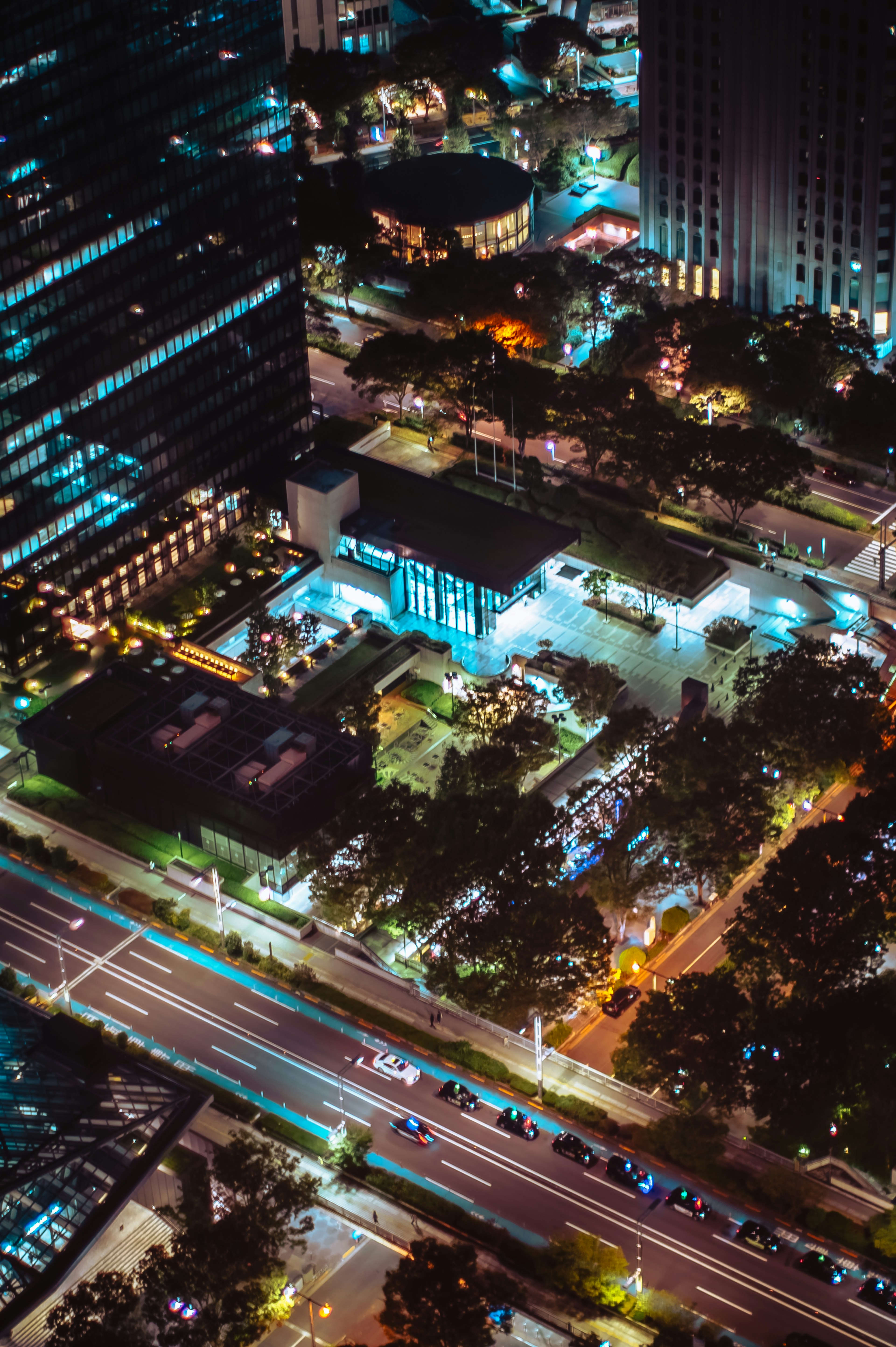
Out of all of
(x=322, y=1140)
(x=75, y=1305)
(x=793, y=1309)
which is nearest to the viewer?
(x=75, y=1305)

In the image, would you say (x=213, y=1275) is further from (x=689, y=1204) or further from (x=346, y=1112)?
(x=689, y=1204)

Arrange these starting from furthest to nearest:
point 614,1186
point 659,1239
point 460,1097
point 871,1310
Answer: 1. point 460,1097
2. point 614,1186
3. point 659,1239
4. point 871,1310

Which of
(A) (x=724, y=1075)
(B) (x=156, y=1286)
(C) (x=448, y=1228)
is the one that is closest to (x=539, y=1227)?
(C) (x=448, y=1228)

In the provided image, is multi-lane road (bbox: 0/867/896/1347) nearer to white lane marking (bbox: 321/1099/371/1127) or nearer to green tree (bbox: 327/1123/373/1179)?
white lane marking (bbox: 321/1099/371/1127)

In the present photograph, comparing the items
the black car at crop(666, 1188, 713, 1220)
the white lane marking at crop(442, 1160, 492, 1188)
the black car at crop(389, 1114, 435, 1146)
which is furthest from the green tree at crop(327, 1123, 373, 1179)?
the black car at crop(666, 1188, 713, 1220)

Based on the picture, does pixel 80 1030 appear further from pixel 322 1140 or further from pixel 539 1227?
pixel 539 1227

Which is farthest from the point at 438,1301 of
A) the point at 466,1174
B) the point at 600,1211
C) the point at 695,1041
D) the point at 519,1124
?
the point at 695,1041
